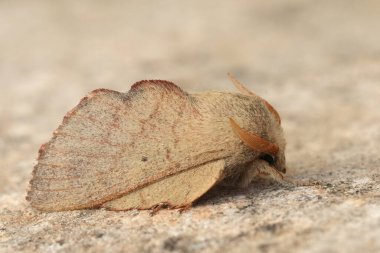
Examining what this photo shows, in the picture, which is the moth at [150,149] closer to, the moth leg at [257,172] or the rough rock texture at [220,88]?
the moth leg at [257,172]

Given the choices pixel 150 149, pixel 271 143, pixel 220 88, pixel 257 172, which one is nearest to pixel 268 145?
pixel 271 143

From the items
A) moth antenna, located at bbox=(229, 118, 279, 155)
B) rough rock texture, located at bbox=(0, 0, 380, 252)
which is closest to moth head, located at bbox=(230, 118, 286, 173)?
moth antenna, located at bbox=(229, 118, 279, 155)

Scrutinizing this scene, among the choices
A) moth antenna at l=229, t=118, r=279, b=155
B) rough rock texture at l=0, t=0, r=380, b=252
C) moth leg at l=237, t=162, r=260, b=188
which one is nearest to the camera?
rough rock texture at l=0, t=0, r=380, b=252

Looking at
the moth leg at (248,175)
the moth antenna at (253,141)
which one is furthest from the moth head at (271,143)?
the moth leg at (248,175)

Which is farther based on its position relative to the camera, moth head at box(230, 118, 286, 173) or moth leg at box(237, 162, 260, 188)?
moth leg at box(237, 162, 260, 188)

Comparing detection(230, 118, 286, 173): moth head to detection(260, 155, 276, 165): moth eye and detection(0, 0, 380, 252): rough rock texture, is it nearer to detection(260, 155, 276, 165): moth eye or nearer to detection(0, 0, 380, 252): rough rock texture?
detection(260, 155, 276, 165): moth eye

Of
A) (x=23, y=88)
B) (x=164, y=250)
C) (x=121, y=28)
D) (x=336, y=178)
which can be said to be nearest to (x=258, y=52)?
(x=121, y=28)
